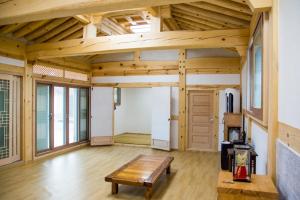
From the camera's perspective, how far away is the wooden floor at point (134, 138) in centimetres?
809

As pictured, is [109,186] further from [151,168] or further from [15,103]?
[15,103]

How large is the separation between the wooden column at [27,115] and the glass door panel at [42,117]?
0.30 m

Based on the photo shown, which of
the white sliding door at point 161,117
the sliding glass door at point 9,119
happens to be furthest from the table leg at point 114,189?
the white sliding door at point 161,117

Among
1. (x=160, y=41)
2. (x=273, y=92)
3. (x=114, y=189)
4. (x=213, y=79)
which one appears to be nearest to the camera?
(x=273, y=92)

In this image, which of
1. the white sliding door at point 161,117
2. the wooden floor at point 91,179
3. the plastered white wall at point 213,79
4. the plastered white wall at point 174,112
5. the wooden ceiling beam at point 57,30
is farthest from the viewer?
the plastered white wall at point 174,112

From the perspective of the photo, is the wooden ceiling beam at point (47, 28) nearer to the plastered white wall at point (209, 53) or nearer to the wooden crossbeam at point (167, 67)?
the wooden crossbeam at point (167, 67)

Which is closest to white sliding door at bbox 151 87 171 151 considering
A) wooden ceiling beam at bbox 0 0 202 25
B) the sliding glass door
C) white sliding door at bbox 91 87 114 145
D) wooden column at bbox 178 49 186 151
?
wooden column at bbox 178 49 186 151

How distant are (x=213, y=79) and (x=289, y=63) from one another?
5.30 m

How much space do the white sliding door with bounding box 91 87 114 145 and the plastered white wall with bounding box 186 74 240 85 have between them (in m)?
2.56

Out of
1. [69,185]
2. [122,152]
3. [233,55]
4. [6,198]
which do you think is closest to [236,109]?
[233,55]

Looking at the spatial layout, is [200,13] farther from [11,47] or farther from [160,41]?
[11,47]

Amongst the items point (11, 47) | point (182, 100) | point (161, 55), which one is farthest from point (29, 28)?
point (182, 100)

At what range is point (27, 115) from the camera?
5484mm

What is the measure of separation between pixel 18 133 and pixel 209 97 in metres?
4.88
